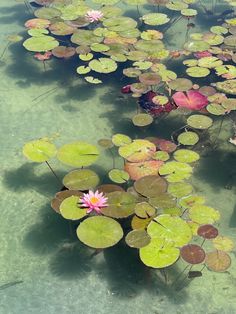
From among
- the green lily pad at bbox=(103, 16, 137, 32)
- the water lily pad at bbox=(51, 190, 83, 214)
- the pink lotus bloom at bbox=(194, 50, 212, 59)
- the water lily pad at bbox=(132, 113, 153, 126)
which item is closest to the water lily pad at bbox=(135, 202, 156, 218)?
the water lily pad at bbox=(51, 190, 83, 214)

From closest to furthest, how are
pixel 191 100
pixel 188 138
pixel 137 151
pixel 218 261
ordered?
pixel 218 261 < pixel 137 151 < pixel 188 138 < pixel 191 100

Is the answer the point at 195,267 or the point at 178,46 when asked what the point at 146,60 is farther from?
the point at 195,267

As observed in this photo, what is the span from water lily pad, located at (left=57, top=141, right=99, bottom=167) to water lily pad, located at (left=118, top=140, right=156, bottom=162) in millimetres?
176

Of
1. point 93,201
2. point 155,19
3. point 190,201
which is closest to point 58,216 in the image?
point 93,201

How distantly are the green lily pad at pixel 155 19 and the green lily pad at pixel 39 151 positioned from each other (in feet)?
5.79

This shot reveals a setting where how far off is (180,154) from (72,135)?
76cm

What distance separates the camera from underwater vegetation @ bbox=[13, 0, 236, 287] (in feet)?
7.03

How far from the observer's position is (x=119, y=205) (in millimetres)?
2252

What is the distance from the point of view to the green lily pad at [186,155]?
2588 mm

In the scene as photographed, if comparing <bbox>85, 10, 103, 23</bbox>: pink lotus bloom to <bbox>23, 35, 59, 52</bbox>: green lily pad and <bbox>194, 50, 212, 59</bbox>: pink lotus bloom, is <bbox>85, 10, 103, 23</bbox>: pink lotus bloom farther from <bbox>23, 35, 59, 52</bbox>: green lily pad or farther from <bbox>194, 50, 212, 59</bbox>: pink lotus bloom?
<bbox>194, 50, 212, 59</bbox>: pink lotus bloom

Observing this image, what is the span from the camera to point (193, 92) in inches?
120

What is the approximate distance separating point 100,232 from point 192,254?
443 mm

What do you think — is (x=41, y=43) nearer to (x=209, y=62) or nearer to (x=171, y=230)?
(x=209, y=62)

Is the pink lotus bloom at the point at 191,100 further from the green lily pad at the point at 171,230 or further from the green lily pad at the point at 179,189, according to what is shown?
the green lily pad at the point at 171,230
